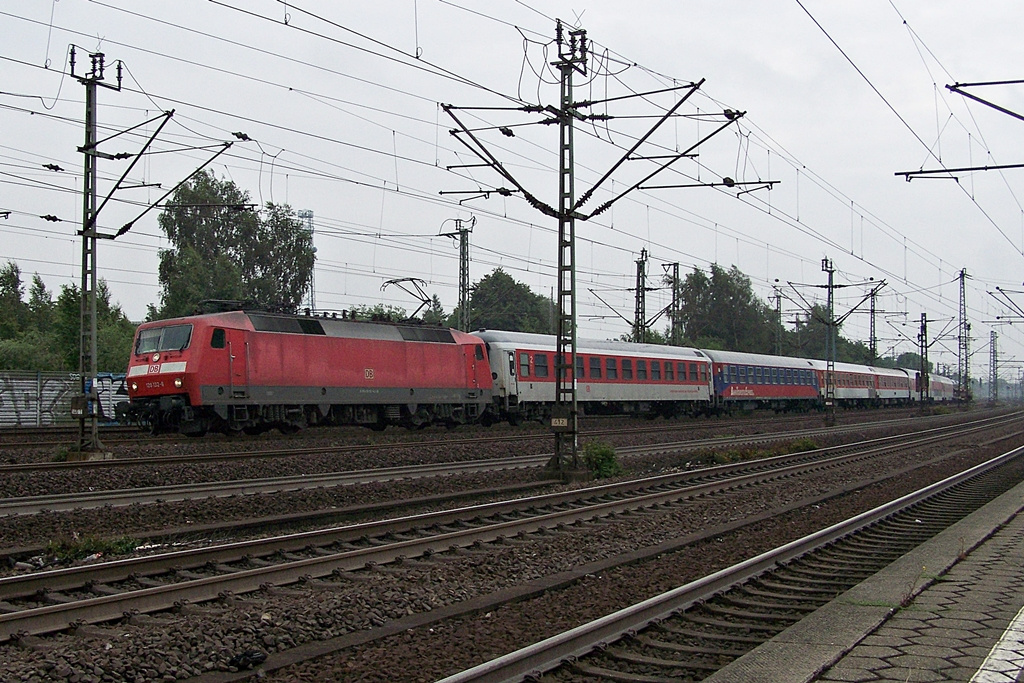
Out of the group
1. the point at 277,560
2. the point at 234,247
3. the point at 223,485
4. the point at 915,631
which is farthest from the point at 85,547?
the point at 234,247

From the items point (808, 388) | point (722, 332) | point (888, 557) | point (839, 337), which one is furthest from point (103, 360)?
point (839, 337)

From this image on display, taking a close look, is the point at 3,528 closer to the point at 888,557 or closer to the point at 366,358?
the point at 888,557

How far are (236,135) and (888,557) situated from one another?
15.3 m

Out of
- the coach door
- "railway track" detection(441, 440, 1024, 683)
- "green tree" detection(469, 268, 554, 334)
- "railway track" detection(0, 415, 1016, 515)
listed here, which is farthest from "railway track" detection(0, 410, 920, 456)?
"green tree" detection(469, 268, 554, 334)

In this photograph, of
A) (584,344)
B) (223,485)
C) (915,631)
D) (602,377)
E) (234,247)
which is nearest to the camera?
(915,631)

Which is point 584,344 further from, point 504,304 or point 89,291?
point 504,304

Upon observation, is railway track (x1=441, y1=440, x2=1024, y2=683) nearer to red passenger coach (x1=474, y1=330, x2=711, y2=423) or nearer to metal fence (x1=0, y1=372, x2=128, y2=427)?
red passenger coach (x1=474, y1=330, x2=711, y2=423)

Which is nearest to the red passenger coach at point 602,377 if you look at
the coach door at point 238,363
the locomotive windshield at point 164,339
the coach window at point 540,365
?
the coach window at point 540,365

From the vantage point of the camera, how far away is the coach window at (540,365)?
35.0 metres

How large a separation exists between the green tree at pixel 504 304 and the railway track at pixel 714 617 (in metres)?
70.3

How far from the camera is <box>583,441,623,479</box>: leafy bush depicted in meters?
19.4

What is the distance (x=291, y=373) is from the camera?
25.5 metres

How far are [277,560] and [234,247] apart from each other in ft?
186

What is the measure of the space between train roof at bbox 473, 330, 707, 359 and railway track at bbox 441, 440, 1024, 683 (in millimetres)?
22410
